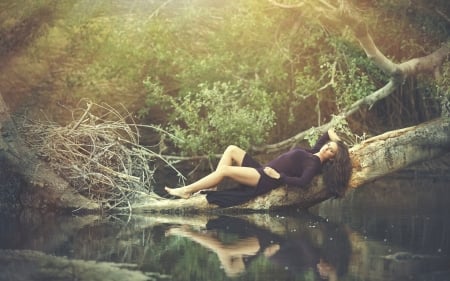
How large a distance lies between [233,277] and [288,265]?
0.57 meters

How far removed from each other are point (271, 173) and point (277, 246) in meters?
1.80

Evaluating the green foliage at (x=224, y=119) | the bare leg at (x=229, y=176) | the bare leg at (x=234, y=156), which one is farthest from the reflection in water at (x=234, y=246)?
the green foliage at (x=224, y=119)

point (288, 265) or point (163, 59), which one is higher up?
point (163, 59)

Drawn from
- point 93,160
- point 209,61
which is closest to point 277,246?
point 93,160

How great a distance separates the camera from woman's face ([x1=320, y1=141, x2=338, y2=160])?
318 inches

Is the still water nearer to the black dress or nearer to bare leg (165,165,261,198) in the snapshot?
the black dress

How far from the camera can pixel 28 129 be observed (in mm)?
8734

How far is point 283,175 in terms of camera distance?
7957 millimetres

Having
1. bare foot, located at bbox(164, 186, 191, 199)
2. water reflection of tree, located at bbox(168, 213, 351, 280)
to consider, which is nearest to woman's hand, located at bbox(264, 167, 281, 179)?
water reflection of tree, located at bbox(168, 213, 351, 280)

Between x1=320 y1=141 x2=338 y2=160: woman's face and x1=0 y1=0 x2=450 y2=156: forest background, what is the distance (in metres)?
3.28

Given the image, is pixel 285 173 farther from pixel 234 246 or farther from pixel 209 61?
pixel 209 61

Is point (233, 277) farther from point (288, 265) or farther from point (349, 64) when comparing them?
point (349, 64)

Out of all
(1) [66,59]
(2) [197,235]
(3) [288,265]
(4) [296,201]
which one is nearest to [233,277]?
(3) [288,265]

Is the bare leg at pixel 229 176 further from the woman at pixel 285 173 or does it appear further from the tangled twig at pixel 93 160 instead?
the tangled twig at pixel 93 160
